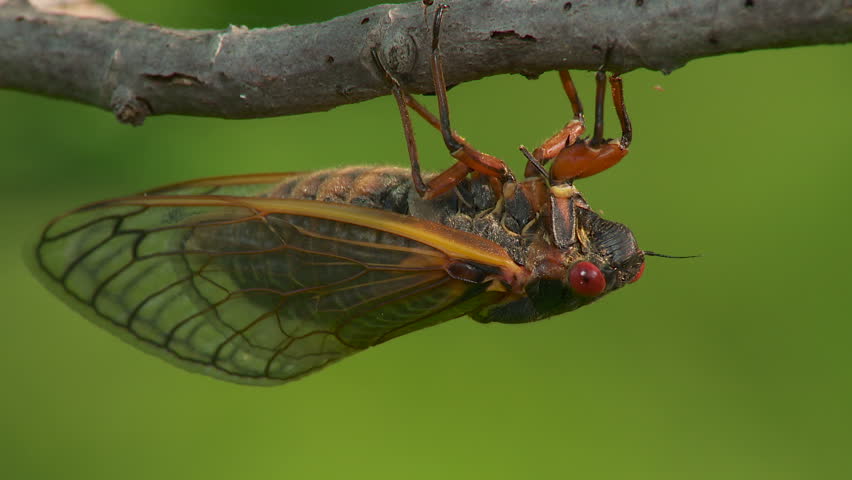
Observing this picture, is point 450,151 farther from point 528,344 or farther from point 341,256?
point 528,344

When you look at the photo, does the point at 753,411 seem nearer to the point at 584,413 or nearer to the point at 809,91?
the point at 584,413

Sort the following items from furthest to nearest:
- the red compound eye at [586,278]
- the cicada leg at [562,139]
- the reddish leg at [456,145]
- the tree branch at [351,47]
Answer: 1. the cicada leg at [562,139]
2. the red compound eye at [586,278]
3. the reddish leg at [456,145]
4. the tree branch at [351,47]

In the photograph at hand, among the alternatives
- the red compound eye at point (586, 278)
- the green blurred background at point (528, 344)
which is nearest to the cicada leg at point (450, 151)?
the red compound eye at point (586, 278)

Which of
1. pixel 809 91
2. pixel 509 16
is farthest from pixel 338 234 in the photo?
pixel 809 91

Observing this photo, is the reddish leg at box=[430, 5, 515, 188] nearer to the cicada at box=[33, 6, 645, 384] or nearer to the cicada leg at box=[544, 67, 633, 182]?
the cicada at box=[33, 6, 645, 384]

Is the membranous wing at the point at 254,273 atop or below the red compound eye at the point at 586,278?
atop

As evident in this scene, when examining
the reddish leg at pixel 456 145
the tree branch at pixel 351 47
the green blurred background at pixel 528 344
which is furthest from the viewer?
the green blurred background at pixel 528 344

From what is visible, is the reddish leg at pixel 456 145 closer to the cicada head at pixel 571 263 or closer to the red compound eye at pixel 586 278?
the cicada head at pixel 571 263

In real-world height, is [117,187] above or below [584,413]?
above
